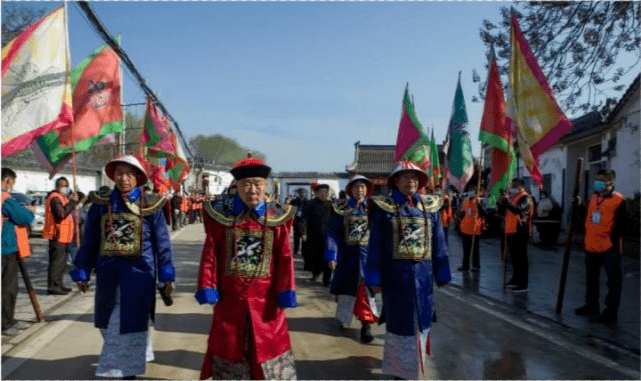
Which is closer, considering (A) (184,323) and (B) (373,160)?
(A) (184,323)

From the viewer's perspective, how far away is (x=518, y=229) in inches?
388

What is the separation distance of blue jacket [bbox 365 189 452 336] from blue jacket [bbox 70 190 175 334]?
5.63 ft

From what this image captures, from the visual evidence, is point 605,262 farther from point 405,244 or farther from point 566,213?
point 566,213

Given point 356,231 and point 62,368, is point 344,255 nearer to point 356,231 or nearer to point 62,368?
point 356,231

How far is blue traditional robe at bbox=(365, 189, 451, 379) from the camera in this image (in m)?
4.62

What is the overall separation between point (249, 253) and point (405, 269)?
1.42m

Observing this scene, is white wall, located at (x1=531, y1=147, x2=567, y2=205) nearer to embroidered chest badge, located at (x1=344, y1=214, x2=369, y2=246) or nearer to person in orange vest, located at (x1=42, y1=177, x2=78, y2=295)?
embroidered chest badge, located at (x1=344, y1=214, x2=369, y2=246)

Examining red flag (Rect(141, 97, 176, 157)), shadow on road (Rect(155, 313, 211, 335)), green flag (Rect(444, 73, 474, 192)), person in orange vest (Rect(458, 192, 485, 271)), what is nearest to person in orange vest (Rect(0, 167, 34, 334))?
shadow on road (Rect(155, 313, 211, 335))

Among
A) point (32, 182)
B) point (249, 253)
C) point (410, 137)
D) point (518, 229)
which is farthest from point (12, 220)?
point (32, 182)

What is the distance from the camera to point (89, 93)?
8789mm

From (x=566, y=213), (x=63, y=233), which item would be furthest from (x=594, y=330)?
(x=566, y=213)

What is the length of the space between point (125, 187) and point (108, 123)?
14.2ft

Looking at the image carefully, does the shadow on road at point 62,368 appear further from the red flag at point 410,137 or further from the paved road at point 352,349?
the red flag at point 410,137

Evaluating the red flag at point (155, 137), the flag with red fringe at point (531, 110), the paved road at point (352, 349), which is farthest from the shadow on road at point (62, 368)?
the red flag at point (155, 137)
